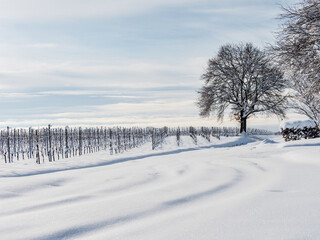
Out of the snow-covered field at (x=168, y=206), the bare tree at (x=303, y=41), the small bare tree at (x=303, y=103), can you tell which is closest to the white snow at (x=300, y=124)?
the small bare tree at (x=303, y=103)

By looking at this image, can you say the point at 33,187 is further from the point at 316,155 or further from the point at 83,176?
the point at 316,155

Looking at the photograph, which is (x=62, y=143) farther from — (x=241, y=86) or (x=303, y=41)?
(x=303, y=41)

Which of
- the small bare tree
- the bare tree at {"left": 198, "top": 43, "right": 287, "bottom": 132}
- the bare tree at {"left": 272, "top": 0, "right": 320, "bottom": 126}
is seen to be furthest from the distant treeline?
the bare tree at {"left": 272, "top": 0, "right": 320, "bottom": 126}

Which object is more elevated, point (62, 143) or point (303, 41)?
point (303, 41)

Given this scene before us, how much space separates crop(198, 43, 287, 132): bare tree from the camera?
27.4 meters

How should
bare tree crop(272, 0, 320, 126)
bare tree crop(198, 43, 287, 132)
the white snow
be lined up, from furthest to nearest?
bare tree crop(198, 43, 287, 132)
the white snow
bare tree crop(272, 0, 320, 126)

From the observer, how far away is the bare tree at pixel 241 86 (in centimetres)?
2741

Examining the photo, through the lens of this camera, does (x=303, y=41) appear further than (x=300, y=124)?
No

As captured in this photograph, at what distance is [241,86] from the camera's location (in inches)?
1102

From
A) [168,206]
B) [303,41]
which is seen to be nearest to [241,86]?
[303,41]

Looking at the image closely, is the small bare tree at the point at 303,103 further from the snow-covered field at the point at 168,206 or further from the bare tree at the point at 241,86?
the snow-covered field at the point at 168,206

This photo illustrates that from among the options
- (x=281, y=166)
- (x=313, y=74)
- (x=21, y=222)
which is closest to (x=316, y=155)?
(x=281, y=166)

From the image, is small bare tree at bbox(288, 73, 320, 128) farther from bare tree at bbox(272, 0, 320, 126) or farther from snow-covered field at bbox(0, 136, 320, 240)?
snow-covered field at bbox(0, 136, 320, 240)

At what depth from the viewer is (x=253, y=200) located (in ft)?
10.3
